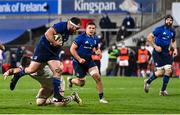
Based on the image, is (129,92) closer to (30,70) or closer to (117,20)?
(30,70)

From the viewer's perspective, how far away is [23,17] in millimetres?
42531

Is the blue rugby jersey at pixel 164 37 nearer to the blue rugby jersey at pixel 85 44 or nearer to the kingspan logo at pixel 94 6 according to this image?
the blue rugby jersey at pixel 85 44

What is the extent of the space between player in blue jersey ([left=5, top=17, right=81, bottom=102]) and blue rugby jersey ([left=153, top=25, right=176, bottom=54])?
5640mm

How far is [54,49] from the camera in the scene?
1567cm

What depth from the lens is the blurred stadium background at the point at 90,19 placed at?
3891 cm

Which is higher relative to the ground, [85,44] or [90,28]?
[90,28]

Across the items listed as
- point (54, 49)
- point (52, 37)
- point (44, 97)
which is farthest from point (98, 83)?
point (52, 37)

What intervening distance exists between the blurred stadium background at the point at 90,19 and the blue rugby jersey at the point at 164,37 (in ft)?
52.9

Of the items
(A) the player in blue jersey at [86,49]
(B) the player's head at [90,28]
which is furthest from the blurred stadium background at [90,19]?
(B) the player's head at [90,28]

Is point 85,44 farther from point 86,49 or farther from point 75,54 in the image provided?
point 75,54

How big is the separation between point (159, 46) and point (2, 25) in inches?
913

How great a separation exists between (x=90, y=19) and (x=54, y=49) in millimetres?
24549

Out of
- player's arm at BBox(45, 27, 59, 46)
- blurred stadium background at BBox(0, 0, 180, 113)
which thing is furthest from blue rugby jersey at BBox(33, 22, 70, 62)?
blurred stadium background at BBox(0, 0, 180, 113)

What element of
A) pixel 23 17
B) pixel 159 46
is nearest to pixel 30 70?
pixel 159 46
